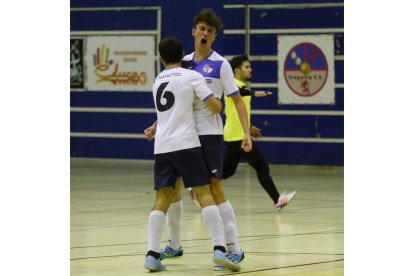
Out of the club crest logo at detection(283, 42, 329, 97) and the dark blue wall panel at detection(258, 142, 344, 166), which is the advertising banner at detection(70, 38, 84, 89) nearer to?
the dark blue wall panel at detection(258, 142, 344, 166)

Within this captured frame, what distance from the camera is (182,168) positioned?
24.8ft

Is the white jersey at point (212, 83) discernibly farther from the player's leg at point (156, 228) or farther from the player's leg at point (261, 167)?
the player's leg at point (261, 167)

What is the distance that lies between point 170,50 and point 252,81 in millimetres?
12528

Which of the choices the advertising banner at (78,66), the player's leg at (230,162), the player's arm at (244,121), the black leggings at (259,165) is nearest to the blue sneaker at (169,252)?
the player's arm at (244,121)

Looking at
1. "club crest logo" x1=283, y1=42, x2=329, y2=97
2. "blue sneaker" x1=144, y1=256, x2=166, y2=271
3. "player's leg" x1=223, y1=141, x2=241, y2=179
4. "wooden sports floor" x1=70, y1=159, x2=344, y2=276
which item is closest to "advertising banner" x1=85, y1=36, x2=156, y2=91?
"club crest logo" x1=283, y1=42, x2=329, y2=97

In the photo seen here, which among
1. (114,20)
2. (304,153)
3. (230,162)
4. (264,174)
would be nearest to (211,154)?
(264,174)

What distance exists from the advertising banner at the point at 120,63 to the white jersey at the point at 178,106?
1378cm

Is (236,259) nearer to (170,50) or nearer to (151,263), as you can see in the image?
(151,263)

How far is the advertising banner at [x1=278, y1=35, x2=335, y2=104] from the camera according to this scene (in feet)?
64.5

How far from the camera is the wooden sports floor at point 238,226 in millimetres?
7977

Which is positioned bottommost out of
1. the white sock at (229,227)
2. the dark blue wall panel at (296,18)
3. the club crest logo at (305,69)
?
the white sock at (229,227)
